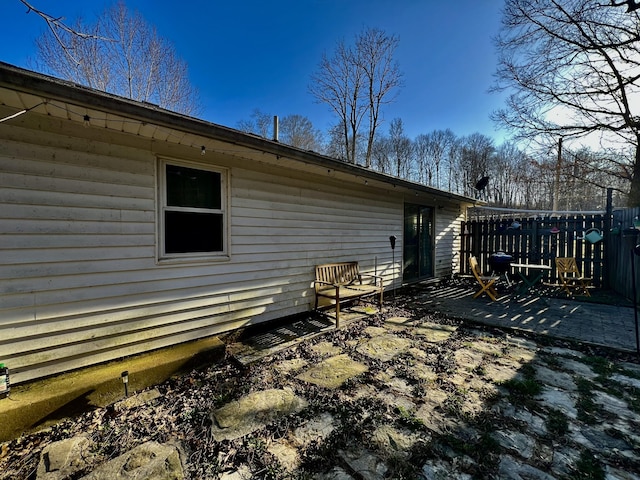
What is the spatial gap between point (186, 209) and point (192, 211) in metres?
0.07

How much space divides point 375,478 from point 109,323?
276cm

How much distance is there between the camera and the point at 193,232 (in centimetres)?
344

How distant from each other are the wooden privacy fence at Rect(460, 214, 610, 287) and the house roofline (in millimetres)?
6857

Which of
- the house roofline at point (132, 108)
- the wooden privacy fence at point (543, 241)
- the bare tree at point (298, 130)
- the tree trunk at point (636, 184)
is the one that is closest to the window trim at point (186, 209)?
the house roofline at point (132, 108)

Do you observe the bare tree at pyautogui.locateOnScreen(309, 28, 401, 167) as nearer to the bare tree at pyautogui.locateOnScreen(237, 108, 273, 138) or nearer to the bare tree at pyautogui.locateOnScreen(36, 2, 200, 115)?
the bare tree at pyautogui.locateOnScreen(237, 108, 273, 138)

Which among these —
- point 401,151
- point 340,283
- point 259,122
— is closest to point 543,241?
point 340,283

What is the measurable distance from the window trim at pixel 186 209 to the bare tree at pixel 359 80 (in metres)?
12.9

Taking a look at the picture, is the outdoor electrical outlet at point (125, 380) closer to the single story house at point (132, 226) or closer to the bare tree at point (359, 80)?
the single story house at point (132, 226)

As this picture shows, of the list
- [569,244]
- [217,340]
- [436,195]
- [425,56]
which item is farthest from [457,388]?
[425,56]

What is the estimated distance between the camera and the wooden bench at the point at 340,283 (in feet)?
15.3

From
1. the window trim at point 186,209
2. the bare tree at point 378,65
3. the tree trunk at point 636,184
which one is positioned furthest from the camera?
the bare tree at point 378,65

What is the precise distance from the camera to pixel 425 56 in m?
9.50

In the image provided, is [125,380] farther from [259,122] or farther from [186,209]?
[259,122]

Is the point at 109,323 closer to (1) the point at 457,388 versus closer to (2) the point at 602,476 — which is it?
(1) the point at 457,388
